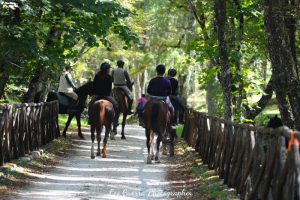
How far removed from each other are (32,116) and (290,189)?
10.2 metres

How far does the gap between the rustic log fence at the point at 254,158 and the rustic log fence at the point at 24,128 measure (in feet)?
14.8

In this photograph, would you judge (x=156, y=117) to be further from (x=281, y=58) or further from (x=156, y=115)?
(x=281, y=58)

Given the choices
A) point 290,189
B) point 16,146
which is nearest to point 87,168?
point 16,146

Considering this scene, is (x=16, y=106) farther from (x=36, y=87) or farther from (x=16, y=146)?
(x=36, y=87)

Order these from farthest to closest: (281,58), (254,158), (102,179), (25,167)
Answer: (25,167) < (102,179) < (281,58) < (254,158)

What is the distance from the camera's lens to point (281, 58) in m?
11.1

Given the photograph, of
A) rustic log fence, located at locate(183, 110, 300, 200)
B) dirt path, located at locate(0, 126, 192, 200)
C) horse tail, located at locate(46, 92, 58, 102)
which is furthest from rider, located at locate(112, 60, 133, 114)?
rustic log fence, located at locate(183, 110, 300, 200)

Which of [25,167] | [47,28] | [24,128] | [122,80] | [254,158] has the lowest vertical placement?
[25,167]

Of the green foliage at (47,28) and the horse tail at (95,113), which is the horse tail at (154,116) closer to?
the horse tail at (95,113)

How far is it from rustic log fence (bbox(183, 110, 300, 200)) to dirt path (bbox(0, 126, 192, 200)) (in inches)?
45.2

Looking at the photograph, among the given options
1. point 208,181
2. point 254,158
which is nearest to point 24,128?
point 208,181

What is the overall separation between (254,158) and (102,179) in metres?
4.53

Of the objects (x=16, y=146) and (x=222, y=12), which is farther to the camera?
(x=222, y=12)

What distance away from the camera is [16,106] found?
44.7 ft
